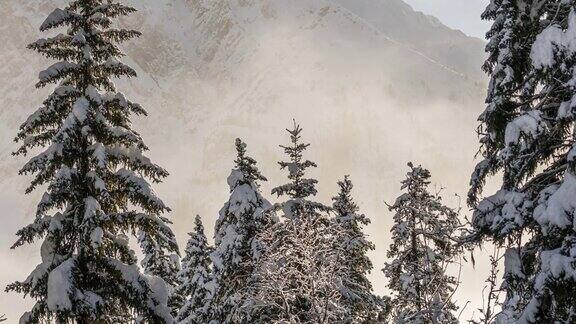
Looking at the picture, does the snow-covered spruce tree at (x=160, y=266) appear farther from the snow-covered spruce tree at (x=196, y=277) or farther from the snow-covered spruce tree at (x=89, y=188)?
the snow-covered spruce tree at (x=89, y=188)

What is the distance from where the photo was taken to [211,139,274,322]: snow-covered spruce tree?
64.4 ft

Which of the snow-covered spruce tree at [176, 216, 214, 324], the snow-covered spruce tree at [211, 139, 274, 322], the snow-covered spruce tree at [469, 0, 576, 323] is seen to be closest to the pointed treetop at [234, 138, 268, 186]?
the snow-covered spruce tree at [211, 139, 274, 322]

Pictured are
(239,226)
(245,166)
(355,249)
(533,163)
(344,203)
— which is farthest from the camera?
(344,203)

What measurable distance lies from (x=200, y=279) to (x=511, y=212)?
882 inches

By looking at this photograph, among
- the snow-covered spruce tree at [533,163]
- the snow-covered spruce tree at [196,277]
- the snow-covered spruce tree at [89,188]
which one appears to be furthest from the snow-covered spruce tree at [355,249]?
the snow-covered spruce tree at [533,163]

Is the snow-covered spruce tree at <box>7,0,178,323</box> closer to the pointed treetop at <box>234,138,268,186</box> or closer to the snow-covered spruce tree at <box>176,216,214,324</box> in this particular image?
the pointed treetop at <box>234,138,268,186</box>

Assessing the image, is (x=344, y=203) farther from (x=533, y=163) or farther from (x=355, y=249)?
(x=533, y=163)

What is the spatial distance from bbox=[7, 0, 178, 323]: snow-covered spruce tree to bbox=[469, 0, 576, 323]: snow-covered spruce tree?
637 cm

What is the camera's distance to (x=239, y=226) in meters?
19.9

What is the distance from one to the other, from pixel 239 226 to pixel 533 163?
12.2 metres

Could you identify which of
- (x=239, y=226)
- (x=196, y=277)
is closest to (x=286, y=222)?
(x=239, y=226)

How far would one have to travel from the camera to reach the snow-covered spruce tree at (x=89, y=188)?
11.4m

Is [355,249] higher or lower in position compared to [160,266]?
lower

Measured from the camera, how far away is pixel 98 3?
41.6ft
